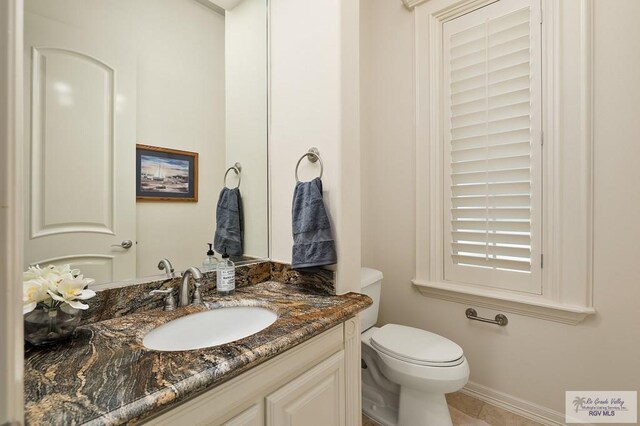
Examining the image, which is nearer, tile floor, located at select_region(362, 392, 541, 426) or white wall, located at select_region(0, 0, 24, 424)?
white wall, located at select_region(0, 0, 24, 424)

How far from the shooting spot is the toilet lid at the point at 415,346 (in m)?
1.39

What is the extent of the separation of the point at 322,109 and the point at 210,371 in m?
1.00

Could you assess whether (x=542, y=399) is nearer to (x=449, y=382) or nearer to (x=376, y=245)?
(x=449, y=382)

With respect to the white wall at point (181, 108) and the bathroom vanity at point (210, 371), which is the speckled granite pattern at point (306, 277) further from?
the white wall at point (181, 108)

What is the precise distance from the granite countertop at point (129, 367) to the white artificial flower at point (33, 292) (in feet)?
0.40

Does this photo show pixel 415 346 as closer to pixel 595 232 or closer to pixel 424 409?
pixel 424 409

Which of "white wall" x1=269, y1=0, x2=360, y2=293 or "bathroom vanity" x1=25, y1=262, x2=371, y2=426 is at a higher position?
"white wall" x1=269, y1=0, x2=360, y2=293

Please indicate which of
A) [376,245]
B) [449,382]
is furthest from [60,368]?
[376,245]

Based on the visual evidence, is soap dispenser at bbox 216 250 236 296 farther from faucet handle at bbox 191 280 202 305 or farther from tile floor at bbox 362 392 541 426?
tile floor at bbox 362 392 541 426

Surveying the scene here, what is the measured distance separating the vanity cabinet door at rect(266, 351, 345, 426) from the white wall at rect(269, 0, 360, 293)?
0.30 m

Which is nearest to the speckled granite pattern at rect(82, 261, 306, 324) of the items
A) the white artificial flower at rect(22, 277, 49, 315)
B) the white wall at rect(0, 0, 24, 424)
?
the white artificial flower at rect(22, 277, 49, 315)

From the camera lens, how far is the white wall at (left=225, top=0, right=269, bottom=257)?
1400mm

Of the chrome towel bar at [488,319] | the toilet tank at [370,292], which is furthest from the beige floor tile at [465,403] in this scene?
the toilet tank at [370,292]

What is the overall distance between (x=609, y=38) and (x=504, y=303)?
138 centimetres
